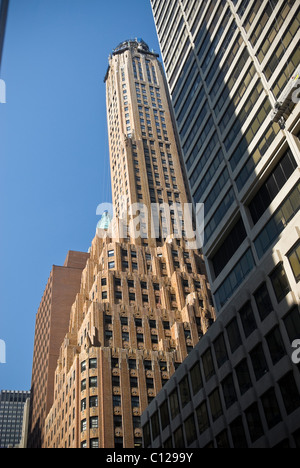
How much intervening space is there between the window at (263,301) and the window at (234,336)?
3.17 meters

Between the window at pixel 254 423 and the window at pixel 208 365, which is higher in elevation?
the window at pixel 208 365

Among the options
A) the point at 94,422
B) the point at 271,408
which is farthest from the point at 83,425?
the point at 271,408

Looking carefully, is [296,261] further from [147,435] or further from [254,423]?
[147,435]

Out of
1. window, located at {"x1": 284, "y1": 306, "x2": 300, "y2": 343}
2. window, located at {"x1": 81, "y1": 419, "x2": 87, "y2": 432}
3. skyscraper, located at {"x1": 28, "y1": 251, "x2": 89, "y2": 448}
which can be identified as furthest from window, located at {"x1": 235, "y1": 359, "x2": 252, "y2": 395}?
skyscraper, located at {"x1": 28, "y1": 251, "x2": 89, "y2": 448}

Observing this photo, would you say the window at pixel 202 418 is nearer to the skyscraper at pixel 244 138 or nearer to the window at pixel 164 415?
the window at pixel 164 415

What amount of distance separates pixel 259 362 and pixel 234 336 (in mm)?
4139

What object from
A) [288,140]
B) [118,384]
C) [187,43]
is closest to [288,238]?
[288,140]

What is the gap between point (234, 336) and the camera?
4097cm

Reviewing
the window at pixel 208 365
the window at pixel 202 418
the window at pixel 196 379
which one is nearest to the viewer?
the window at pixel 202 418

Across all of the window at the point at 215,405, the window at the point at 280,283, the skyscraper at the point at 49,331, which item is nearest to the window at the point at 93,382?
the skyscraper at the point at 49,331

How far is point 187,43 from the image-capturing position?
221 feet

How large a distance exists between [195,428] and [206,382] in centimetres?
412

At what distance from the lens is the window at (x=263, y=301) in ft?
123
